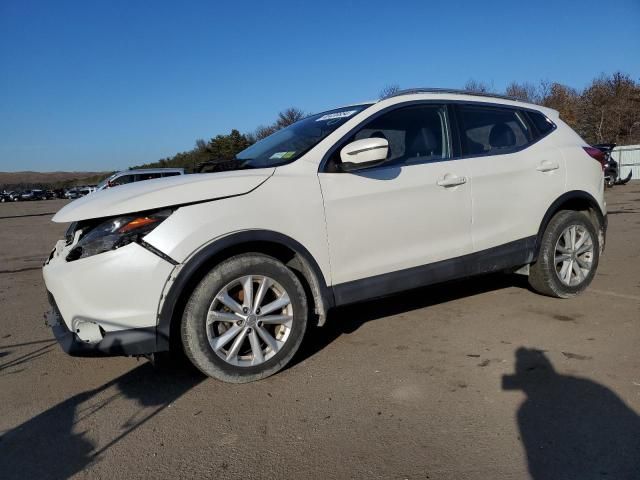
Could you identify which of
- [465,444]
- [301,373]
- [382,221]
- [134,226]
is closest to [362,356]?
[301,373]

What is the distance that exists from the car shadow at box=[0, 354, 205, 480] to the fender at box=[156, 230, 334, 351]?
0.38m

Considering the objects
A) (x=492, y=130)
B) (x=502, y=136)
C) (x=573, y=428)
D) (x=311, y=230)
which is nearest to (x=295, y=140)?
(x=311, y=230)

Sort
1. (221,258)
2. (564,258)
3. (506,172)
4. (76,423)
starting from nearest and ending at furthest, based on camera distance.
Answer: (76,423), (221,258), (506,172), (564,258)

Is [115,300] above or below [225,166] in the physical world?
below

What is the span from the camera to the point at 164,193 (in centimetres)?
305

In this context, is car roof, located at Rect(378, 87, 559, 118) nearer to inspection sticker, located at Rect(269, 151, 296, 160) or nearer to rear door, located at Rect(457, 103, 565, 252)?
rear door, located at Rect(457, 103, 565, 252)

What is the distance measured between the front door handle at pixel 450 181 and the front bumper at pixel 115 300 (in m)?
2.12

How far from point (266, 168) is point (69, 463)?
2.02 meters

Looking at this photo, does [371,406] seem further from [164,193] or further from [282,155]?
[282,155]

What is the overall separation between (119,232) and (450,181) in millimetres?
2412

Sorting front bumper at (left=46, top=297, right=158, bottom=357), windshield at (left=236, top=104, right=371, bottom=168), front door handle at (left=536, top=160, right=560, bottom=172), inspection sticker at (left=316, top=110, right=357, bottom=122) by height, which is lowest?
front bumper at (left=46, top=297, right=158, bottom=357)

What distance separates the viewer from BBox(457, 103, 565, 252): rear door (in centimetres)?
418

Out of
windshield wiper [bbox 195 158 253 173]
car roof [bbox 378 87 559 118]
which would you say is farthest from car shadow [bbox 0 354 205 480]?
car roof [bbox 378 87 559 118]

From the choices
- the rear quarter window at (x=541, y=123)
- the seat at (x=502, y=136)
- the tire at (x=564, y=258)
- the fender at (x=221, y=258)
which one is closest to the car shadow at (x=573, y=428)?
the fender at (x=221, y=258)
